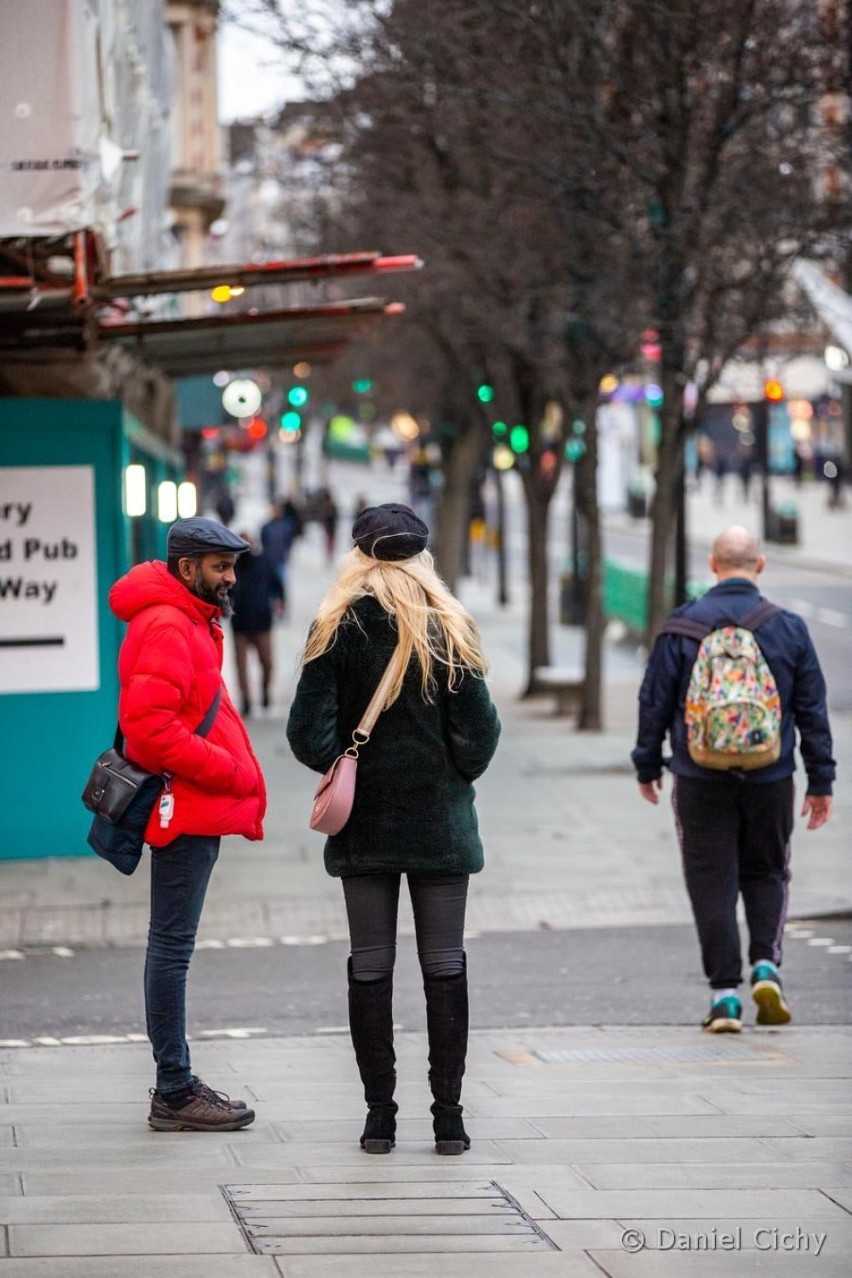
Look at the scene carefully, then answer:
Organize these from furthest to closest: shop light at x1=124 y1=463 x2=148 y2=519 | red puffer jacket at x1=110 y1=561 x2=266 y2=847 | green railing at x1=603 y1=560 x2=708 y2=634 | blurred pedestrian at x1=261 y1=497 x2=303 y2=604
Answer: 1. green railing at x1=603 y1=560 x2=708 y2=634
2. blurred pedestrian at x1=261 y1=497 x2=303 y2=604
3. shop light at x1=124 y1=463 x2=148 y2=519
4. red puffer jacket at x1=110 y1=561 x2=266 y2=847

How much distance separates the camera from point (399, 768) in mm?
5672

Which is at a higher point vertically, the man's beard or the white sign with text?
the man's beard

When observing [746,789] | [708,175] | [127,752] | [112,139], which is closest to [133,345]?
[112,139]

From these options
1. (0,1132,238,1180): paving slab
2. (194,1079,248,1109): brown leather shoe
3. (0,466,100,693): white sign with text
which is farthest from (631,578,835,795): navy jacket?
(0,466,100,693): white sign with text

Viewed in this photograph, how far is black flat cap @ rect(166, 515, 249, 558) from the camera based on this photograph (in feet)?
19.7

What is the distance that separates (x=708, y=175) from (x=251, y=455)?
122 m

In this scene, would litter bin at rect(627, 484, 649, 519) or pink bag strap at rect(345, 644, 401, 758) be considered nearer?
pink bag strap at rect(345, 644, 401, 758)

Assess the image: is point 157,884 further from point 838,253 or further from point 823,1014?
point 838,253

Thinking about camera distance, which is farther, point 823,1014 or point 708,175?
point 708,175

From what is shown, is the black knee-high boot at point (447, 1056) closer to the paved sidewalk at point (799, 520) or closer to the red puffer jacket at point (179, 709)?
the red puffer jacket at point (179, 709)

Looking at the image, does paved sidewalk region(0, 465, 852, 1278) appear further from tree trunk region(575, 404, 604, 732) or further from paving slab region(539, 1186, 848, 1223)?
tree trunk region(575, 404, 604, 732)

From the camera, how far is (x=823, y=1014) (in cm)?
846

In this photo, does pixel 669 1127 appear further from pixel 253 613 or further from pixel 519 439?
pixel 519 439

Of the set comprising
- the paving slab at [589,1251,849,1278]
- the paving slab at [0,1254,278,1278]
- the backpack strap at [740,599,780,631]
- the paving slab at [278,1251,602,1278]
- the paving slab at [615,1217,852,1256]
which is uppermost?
the backpack strap at [740,599,780,631]
